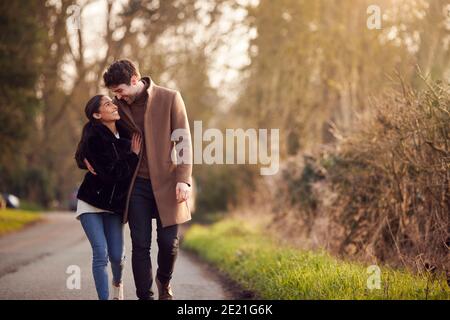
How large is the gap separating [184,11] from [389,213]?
620 inches

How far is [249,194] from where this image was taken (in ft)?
84.3

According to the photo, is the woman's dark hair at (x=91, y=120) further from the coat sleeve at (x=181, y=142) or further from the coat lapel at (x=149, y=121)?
the coat sleeve at (x=181, y=142)

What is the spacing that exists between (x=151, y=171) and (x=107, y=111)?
25.0 inches

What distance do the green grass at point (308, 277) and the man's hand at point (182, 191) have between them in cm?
139

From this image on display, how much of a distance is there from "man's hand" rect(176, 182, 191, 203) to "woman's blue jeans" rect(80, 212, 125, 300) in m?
0.56

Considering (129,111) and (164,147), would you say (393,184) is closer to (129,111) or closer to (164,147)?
(164,147)

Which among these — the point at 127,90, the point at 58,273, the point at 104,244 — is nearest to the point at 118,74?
the point at 127,90

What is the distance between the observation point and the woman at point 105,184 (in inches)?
235

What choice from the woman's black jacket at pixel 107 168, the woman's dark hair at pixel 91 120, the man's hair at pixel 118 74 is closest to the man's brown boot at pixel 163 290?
the woman's black jacket at pixel 107 168

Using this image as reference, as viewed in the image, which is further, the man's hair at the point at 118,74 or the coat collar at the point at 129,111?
the coat collar at the point at 129,111

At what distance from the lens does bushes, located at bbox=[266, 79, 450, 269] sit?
7848 millimetres

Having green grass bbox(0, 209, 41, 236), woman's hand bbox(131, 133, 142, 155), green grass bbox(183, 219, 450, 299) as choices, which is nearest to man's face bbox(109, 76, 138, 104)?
woman's hand bbox(131, 133, 142, 155)
